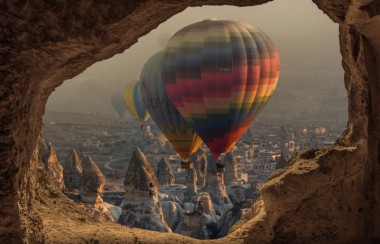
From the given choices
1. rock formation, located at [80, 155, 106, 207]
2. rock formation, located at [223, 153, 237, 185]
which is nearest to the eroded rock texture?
rock formation, located at [80, 155, 106, 207]

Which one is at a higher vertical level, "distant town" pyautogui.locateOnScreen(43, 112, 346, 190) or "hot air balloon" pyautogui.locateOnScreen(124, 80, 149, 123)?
"hot air balloon" pyautogui.locateOnScreen(124, 80, 149, 123)

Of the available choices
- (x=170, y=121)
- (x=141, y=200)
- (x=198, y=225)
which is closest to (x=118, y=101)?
(x=170, y=121)

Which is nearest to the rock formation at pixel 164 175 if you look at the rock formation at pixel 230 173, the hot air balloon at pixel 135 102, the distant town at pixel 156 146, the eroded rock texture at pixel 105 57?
the distant town at pixel 156 146

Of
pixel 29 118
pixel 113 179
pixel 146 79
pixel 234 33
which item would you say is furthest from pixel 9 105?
pixel 113 179

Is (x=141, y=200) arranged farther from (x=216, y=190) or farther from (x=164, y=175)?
(x=164, y=175)

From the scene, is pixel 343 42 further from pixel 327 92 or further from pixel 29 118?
pixel 327 92

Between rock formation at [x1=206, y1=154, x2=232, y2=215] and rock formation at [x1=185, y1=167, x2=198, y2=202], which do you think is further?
rock formation at [x1=185, y1=167, x2=198, y2=202]

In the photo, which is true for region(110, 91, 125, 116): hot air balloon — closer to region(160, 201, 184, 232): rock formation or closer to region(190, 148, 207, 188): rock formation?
region(190, 148, 207, 188): rock formation

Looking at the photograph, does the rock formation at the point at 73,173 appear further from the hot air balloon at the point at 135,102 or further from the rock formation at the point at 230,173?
the hot air balloon at the point at 135,102
